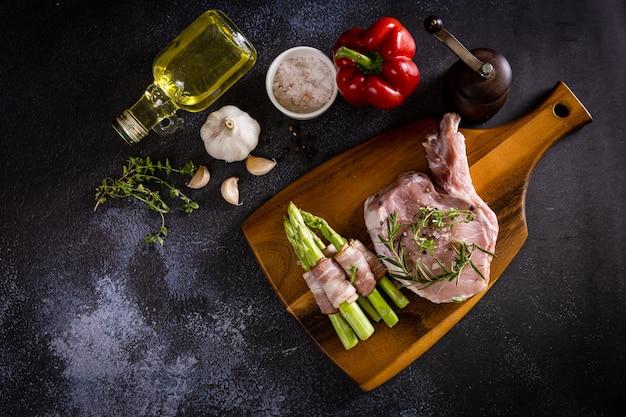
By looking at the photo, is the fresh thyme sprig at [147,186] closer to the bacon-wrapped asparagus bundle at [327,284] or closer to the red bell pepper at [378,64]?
the bacon-wrapped asparagus bundle at [327,284]

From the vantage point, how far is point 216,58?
6.83 feet

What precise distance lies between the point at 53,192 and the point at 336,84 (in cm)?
131

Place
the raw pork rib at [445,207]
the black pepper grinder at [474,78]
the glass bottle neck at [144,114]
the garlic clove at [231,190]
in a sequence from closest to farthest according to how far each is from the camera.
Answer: the black pepper grinder at [474,78], the raw pork rib at [445,207], the glass bottle neck at [144,114], the garlic clove at [231,190]

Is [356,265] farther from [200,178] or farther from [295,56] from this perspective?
[295,56]

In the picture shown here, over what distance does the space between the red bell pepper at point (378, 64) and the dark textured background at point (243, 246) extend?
224 millimetres

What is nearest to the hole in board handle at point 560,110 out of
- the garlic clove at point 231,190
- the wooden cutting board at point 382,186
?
the wooden cutting board at point 382,186

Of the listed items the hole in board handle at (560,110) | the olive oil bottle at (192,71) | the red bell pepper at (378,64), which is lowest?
the olive oil bottle at (192,71)

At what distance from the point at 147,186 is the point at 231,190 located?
38 centimetres

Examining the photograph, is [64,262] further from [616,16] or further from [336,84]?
[616,16]

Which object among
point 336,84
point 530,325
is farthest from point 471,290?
point 336,84

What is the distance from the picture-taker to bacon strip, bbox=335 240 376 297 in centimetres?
205

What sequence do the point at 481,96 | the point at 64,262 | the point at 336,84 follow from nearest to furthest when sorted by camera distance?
the point at 481,96
the point at 336,84
the point at 64,262

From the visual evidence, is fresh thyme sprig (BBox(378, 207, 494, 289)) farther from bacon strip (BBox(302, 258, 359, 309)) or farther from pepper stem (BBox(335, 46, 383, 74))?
pepper stem (BBox(335, 46, 383, 74))

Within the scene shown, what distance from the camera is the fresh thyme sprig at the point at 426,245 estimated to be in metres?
1.94
